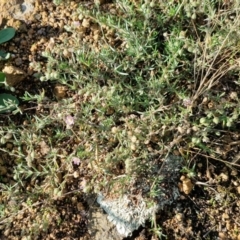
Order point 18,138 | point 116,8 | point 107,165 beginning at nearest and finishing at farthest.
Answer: point 107,165
point 18,138
point 116,8

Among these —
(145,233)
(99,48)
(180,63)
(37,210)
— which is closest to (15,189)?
(37,210)

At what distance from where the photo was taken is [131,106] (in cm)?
255

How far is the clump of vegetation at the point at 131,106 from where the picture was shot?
2455 mm

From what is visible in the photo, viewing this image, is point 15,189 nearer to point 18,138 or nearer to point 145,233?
point 18,138

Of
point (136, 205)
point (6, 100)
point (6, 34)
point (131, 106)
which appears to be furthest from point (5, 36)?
point (136, 205)

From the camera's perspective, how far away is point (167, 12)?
2711 millimetres

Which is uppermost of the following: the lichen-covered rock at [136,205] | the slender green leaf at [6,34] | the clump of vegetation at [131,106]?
the slender green leaf at [6,34]

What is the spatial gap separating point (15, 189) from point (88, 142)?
45 centimetres

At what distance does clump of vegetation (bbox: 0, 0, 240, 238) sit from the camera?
2455mm

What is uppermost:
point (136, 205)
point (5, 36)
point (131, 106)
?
point (5, 36)

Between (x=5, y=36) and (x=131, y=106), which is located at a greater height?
(x=5, y=36)

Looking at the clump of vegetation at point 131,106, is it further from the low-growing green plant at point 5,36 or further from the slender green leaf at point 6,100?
the low-growing green plant at point 5,36

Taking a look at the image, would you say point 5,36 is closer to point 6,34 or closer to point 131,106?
point 6,34

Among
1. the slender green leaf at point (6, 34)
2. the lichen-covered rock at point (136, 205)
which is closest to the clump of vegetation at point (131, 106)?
the lichen-covered rock at point (136, 205)
